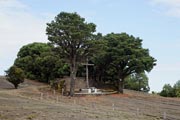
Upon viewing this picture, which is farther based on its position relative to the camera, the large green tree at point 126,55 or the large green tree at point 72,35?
the large green tree at point 126,55

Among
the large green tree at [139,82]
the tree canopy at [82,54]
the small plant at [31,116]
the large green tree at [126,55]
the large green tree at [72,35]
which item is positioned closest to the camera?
the small plant at [31,116]

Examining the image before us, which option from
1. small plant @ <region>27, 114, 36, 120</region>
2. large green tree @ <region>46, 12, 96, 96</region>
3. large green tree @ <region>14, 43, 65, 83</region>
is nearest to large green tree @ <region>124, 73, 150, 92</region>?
large green tree @ <region>14, 43, 65, 83</region>

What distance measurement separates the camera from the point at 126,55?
62.0 m

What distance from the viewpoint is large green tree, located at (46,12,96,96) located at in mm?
51969

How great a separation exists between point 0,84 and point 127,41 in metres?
22.2

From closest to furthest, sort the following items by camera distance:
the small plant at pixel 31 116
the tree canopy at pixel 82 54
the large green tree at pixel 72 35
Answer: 1. the small plant at pixel 31 116
2. the large green tree at pixel 72 35
3. the tree canopy at pixel 82 54

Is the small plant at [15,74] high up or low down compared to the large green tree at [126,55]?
down

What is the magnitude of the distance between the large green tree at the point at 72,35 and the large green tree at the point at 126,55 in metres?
8.93

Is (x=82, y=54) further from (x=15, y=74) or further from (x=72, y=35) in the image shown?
(x=15, y=74)

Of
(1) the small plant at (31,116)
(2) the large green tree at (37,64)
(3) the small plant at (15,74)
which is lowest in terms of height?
(1) the small plant at (31,116)

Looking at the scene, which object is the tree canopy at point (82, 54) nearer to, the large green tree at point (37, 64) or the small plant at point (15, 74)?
the large green tree at point (37, 64)

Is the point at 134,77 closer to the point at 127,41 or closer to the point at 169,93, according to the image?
the point at 169,93

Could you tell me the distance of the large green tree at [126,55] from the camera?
61.6 meters

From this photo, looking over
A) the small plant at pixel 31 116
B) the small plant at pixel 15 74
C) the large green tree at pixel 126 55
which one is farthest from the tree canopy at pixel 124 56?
the small plant at pixel 31 116
